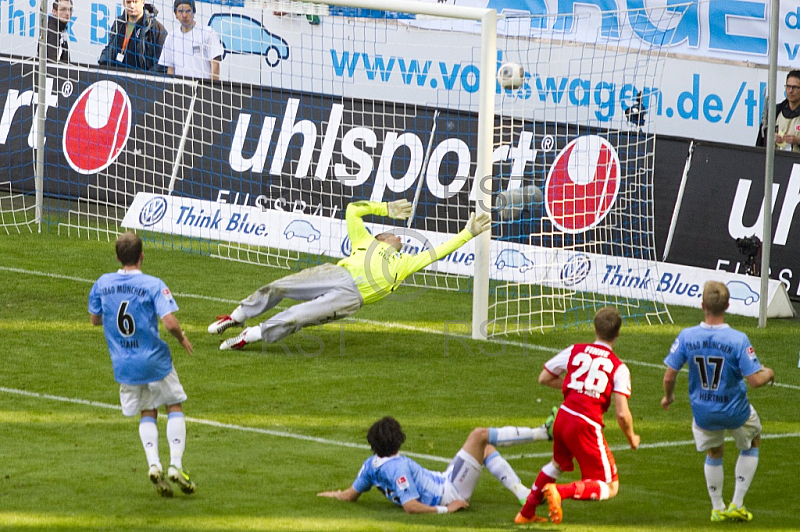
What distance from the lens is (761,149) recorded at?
49.1 ft

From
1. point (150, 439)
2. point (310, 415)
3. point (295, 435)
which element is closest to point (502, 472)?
point (150, 439)

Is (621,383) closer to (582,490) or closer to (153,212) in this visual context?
(582,490)

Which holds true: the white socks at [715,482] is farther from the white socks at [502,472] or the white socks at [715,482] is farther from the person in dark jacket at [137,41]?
the person in dark jacket at [137,41]

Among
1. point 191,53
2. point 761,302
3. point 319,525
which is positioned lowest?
point 319,525

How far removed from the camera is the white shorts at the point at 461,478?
301 inches

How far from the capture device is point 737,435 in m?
7.71

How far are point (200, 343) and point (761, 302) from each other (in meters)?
6.12

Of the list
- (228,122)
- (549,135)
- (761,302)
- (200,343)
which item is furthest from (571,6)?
(200,343)

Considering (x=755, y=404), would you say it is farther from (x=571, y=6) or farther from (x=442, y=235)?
(x=571, y=6)

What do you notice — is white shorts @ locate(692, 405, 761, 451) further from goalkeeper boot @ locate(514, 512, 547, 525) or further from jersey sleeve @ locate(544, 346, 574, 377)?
goalkeeper boot @ locate(514, 512, 547, 525)

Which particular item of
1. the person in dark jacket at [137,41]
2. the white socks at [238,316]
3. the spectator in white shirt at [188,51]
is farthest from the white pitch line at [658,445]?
the person in dark jacket at [137,41]

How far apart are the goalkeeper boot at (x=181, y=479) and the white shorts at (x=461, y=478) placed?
153 centimetres

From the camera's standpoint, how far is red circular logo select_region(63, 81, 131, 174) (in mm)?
17703

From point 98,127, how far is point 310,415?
909 centimetres
